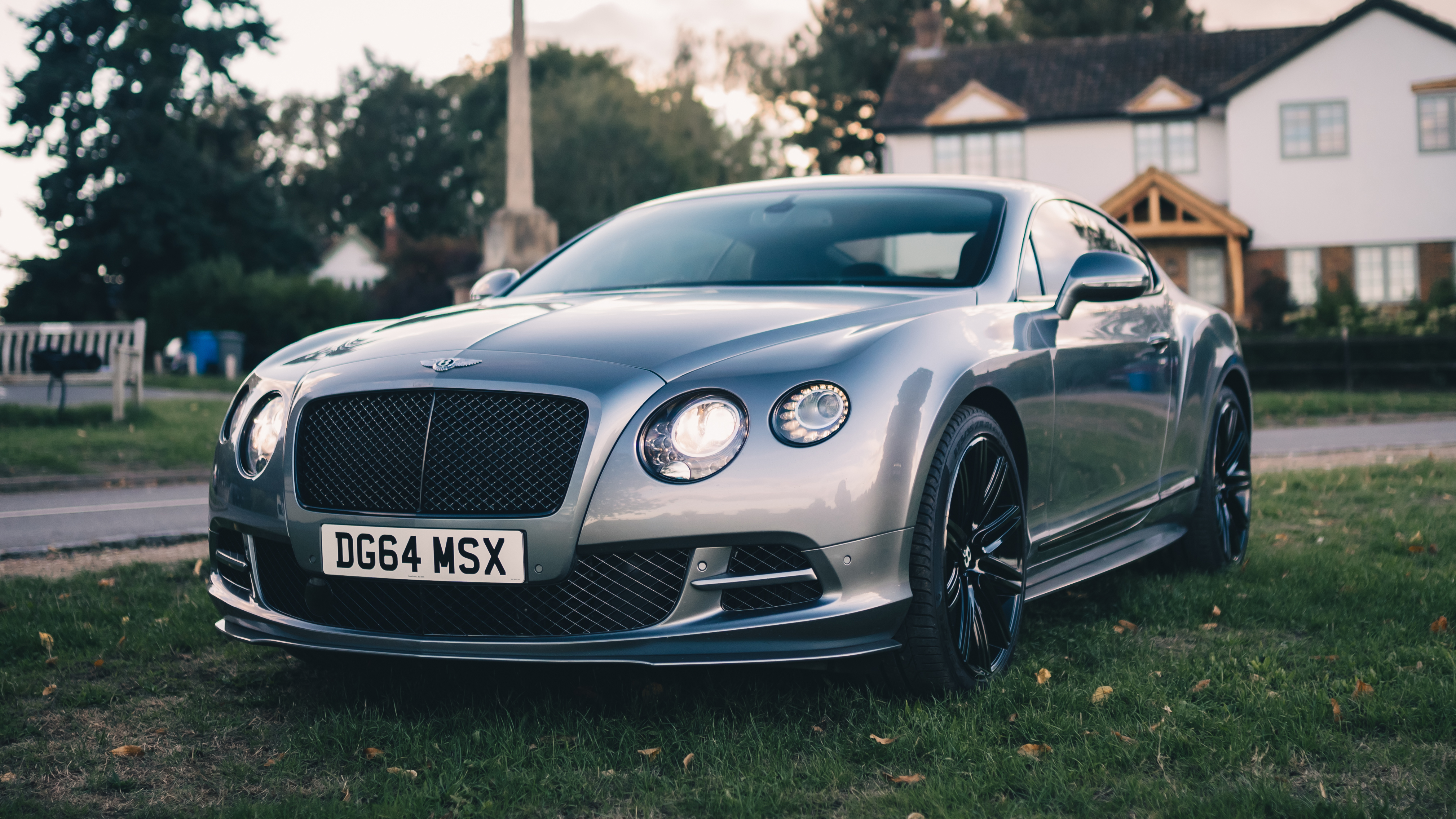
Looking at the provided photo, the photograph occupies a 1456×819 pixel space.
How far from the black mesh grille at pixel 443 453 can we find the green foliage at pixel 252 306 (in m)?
30.3

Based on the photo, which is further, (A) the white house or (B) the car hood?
(A) the white house

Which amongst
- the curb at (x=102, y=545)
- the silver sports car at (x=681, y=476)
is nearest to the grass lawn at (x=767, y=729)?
the silver sports car at (x=681, y=476)

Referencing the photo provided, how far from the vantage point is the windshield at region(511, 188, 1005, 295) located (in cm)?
432

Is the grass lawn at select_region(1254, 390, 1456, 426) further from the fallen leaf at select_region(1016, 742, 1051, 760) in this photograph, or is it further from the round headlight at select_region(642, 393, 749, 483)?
the round headlight at select_region(642, 393, 749, 483)

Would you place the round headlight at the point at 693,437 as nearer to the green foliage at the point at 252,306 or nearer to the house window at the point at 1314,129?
the house window at the point at 1314,129

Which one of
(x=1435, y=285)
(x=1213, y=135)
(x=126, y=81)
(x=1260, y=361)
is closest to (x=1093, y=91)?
(x=1213, y=135)

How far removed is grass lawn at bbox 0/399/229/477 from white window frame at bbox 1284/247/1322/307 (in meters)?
24.6

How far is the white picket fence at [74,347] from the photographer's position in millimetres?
14594

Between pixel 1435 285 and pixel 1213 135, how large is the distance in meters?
11.5

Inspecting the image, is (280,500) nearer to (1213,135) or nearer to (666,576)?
(666,576)

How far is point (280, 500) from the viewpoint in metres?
3.42

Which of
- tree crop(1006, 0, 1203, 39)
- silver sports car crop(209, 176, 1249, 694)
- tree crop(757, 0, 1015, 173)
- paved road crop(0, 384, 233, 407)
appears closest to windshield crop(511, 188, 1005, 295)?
silver sports car crop(209, 176, 1249, 694)

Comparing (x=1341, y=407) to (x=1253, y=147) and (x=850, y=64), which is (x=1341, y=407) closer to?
(x=1253, y=147)

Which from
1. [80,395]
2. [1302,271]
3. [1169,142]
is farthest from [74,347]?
[1302,271]
